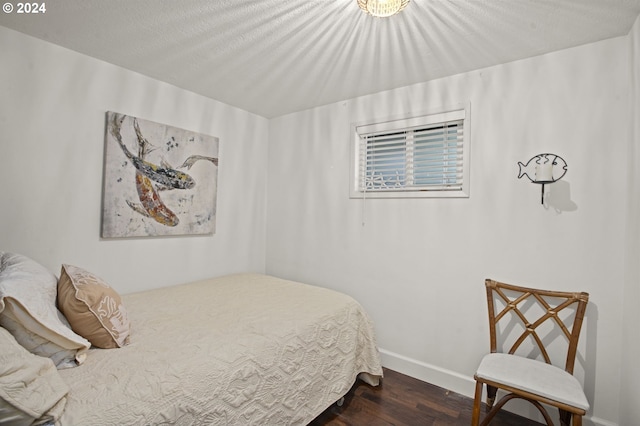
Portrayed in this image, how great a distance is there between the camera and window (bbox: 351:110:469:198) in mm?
2398

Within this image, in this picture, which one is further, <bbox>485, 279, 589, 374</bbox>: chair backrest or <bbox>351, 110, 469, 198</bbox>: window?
<bbox>351, 110, 469, 198</bbox>: window

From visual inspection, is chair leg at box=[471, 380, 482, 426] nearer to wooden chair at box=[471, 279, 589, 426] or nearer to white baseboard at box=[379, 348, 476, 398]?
wooden chair at box=[471, 279, 589, 426]

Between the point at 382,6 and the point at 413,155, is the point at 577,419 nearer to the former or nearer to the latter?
the point at 413,155

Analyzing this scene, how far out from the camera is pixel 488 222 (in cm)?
221

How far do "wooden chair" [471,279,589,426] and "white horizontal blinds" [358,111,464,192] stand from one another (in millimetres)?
922

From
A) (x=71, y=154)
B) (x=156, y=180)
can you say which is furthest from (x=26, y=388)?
(x=156, y=180)

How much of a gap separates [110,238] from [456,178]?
279 centimetres

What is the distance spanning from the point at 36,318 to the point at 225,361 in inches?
29.6

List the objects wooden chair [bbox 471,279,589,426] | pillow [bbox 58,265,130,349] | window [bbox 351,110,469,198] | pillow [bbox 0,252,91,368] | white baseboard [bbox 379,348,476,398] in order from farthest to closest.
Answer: window [bbox 351,110,469,198]
white baseboard [bbox 379,348,476,398]
wooden chair [bbox 471,279,589,426]
pillow [bbox 58,265,130,349]
pillow [bbox 0,252,91,368]

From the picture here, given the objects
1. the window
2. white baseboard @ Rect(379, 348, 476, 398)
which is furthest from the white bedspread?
the window

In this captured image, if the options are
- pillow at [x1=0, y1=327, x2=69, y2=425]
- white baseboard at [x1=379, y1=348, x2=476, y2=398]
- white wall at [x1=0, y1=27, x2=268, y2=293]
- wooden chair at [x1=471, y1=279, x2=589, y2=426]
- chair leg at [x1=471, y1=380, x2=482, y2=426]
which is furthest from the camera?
white baseboard at [x1=379, y1=348, x2=476, y2=398]

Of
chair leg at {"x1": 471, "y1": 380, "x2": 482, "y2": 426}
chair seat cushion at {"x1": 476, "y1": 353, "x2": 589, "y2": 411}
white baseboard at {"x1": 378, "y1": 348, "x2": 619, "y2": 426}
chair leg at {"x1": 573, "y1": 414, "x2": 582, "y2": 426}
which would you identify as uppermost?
chair seat cushion at {"x1": 476, "y1": 353, "x2": 589, "y2": 411}

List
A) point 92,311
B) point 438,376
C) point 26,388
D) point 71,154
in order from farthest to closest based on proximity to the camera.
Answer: point 438,376 < point 71,154 < point 92,311 < point 26,388

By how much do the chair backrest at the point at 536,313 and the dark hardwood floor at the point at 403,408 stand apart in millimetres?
479
